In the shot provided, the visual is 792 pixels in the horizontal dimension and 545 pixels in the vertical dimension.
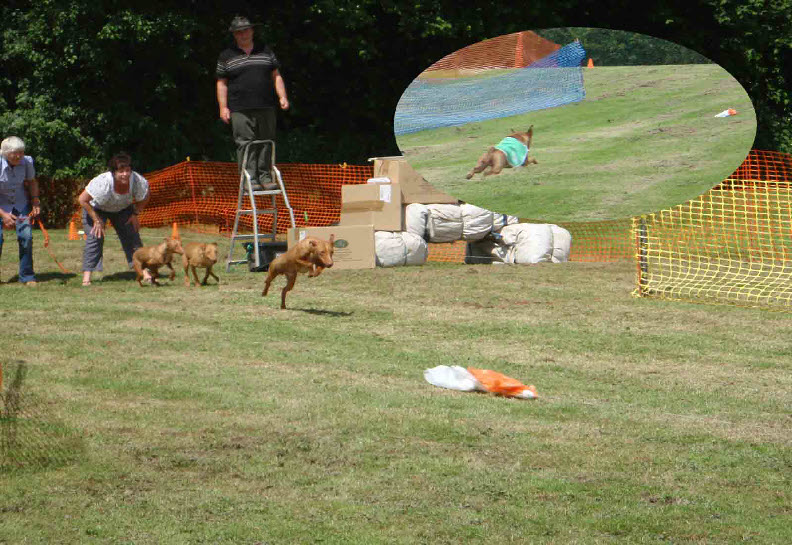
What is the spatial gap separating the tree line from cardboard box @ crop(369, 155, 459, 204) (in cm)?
1055

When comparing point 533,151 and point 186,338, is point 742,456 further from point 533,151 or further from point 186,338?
point 186,338

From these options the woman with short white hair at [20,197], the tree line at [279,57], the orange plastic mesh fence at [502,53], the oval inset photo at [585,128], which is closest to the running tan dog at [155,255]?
the woman with short white hair at [20,197]

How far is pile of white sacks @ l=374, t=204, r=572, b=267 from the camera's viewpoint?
1588 centimetres

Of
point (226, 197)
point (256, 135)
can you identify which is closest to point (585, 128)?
point (256, 135)

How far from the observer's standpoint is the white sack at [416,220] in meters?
15.9

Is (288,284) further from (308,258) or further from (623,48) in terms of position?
(623,48)

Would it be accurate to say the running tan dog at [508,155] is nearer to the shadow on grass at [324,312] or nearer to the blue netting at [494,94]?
the blue netting at [494,94]

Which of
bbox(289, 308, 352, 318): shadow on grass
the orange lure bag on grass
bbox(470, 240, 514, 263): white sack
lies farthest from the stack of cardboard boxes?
the orange lure bag on grass

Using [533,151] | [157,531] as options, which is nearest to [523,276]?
[533,151]

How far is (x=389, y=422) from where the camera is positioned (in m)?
7.46

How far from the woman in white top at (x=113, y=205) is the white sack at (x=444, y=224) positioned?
→ 13.6 feet

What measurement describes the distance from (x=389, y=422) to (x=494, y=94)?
13.1 ft

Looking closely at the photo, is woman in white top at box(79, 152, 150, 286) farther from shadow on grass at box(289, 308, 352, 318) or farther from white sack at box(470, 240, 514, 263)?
white sack at box(470, 240, 514, 263)

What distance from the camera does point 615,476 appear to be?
21.4 ft
